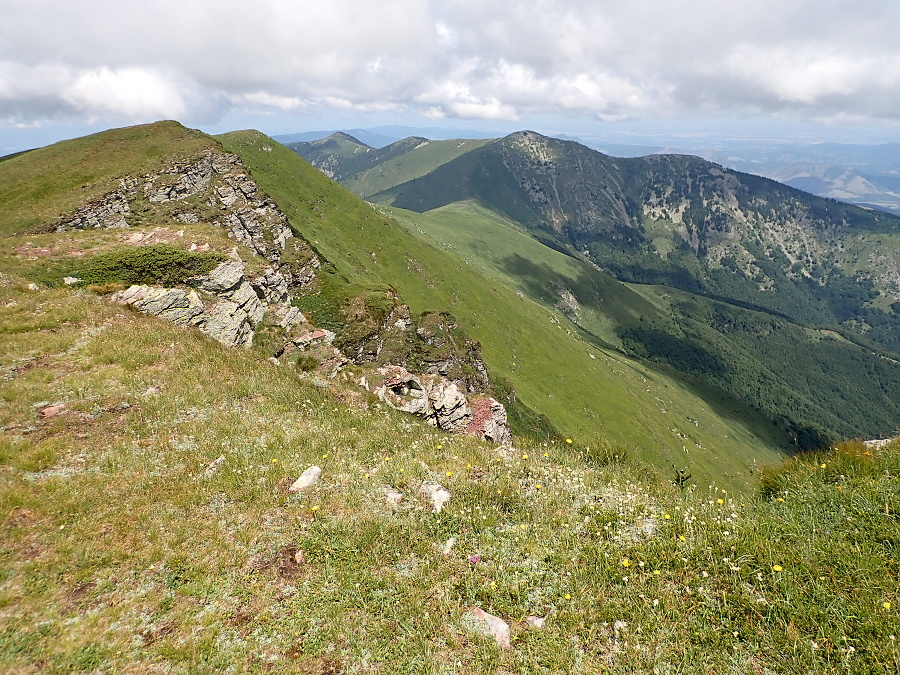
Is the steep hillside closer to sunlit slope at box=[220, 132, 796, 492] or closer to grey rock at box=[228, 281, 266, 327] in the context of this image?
grey rock at box=[228, 281, 266, 327]

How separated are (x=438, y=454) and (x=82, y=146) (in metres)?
112

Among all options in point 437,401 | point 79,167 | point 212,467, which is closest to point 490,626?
point 212,467

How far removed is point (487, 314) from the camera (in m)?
132

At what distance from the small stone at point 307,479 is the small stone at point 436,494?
112 inches

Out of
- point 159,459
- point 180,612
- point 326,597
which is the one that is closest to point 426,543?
point 326,597

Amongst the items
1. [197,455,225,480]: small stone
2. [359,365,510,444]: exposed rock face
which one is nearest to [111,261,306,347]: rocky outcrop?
[359,365,510,444]: exposed rock face

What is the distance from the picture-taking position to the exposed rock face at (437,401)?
34.0 meters

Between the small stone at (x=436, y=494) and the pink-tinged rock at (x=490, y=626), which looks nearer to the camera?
the pink-tinged rock at (x=490, y=626)

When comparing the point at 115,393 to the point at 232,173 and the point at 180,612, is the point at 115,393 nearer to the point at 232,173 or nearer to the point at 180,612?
the point at 180,612

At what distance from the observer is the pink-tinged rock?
6.63 m

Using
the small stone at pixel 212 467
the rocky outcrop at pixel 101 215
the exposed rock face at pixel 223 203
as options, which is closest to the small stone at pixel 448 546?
the small stone at pixel 212 467

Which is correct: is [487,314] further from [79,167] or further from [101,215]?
[79,167]

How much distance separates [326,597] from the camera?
734 centimetres

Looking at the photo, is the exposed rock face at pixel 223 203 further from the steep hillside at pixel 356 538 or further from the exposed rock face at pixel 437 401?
the steep hillside at pixel 356 538
